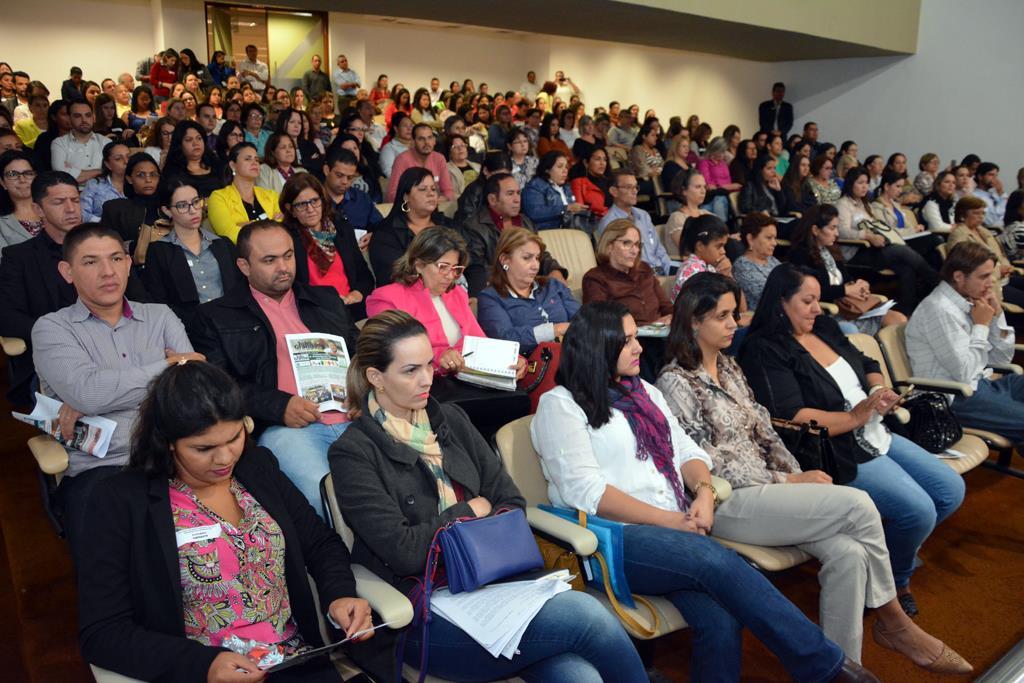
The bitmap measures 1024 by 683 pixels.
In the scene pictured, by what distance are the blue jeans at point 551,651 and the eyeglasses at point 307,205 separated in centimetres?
245

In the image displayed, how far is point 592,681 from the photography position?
1821 millimetres

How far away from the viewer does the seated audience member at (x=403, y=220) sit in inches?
160

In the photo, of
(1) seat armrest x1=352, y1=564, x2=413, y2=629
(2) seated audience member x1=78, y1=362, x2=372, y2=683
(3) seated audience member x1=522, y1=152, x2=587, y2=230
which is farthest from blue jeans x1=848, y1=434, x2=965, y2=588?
(3) seated audience member x1=522, y1=152, x2=587, y2=230

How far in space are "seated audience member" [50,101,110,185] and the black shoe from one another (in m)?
5.57

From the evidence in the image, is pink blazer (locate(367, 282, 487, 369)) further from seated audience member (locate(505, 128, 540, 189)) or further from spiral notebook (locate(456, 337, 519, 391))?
seated audience member (locate(505, 128, 540, 189))

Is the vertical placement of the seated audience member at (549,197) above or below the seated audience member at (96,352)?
above

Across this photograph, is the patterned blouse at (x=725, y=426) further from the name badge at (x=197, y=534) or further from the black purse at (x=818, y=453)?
the name badge at (x=197, y=534)

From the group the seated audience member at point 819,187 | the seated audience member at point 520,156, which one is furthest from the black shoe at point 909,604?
the seated audience member at point 819,187

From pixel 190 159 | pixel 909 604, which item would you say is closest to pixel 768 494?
pixel 909 604

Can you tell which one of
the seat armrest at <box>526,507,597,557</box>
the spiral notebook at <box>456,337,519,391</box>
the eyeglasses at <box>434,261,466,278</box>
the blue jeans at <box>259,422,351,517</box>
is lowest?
the seat armrest at <box>526,507,597,557</box>

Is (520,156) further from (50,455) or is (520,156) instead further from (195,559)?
(195,559)

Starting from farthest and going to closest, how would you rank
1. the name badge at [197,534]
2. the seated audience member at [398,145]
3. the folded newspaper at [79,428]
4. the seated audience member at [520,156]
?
the seated audience member at [398,145] → the seated audience member at [520,156] → the folded newspaper at [79,428] → the name badge at [197,534]

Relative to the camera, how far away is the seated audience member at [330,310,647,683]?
1846 millimetres

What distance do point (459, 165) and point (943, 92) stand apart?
7.72m
